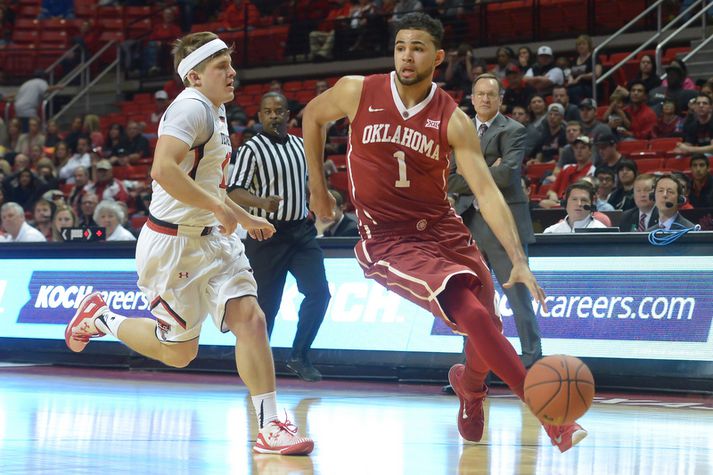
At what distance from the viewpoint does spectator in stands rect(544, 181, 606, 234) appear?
1001 centimetres

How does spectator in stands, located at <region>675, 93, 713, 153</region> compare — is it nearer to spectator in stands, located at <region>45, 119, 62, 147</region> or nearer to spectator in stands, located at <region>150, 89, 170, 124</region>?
spectator in stands, located at <region>150, 89, 170, 124</region>

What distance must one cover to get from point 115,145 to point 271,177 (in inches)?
474

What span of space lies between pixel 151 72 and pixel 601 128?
12041 mm

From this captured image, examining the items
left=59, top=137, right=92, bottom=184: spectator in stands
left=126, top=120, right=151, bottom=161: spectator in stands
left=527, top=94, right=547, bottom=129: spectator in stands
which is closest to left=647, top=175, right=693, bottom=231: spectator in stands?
left=527, top=94, right=547, bottom=129: spectator in stands

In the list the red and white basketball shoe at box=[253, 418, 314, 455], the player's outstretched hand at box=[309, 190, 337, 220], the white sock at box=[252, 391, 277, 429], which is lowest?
the red and white basketball shoe at box=[253, 418, 314, 455]

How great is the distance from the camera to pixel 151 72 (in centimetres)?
2383

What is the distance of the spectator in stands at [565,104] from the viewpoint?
609 inches

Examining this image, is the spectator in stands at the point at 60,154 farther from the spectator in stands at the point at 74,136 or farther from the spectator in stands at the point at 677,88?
the spectator in stands at the point at 677,88

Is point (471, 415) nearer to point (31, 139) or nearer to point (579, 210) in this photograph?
point (579, 210)

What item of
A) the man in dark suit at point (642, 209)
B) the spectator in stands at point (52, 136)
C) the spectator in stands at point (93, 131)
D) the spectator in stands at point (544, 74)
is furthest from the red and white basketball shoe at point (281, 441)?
the spectator in stands at point (52, 136)

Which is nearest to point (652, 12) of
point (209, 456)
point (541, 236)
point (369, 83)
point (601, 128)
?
point (601, 128)

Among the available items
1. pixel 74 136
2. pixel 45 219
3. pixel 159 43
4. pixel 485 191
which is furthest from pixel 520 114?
pixel 159 43

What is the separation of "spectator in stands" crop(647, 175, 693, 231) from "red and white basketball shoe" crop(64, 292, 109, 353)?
4706mm

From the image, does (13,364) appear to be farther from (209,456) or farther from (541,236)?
(209,456)
